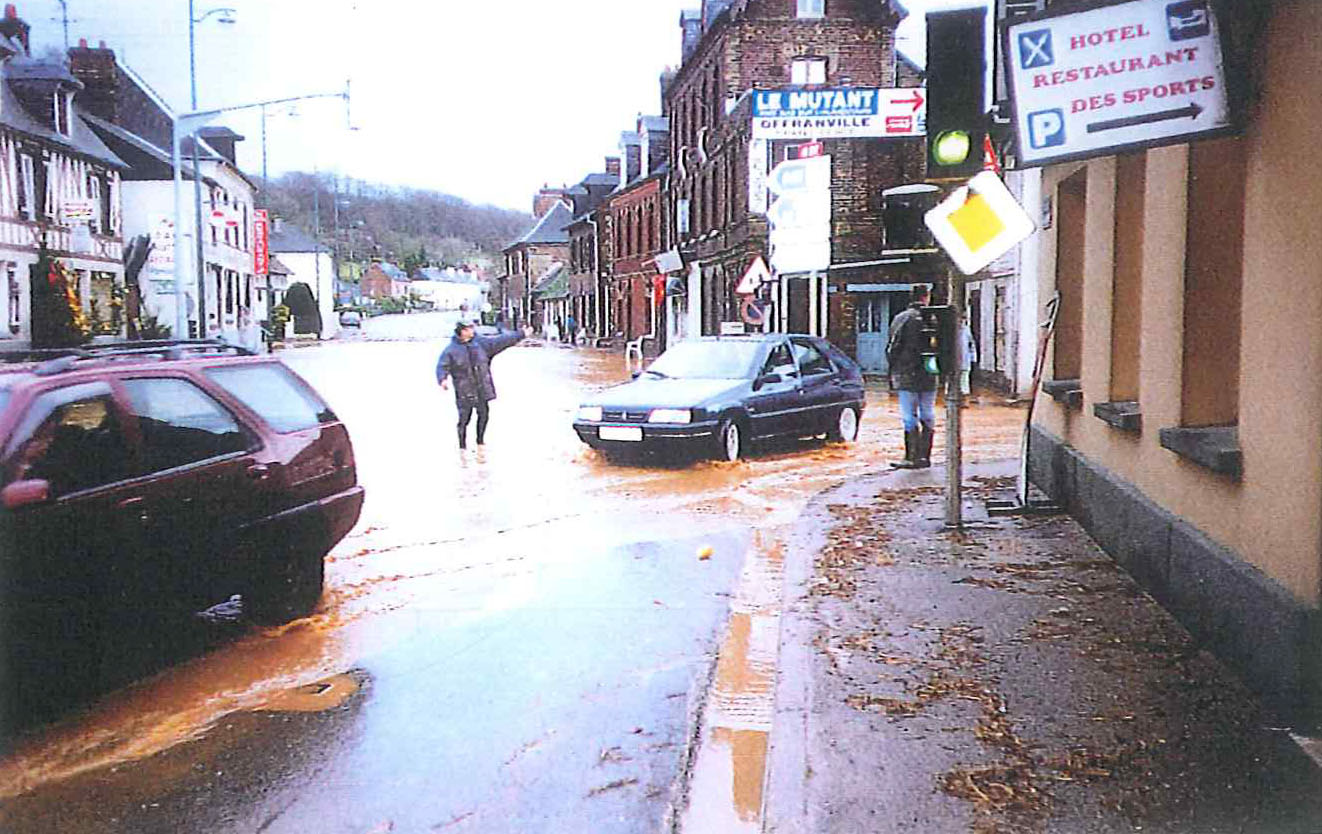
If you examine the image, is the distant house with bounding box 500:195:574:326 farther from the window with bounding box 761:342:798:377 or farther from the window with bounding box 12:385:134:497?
the window with bounding box 12:385:134:497

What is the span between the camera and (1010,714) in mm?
4574

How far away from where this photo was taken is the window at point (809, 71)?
3394 cm

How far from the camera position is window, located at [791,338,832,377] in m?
14.8

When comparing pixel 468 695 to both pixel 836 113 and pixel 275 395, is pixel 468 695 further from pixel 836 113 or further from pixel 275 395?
pixel 836 113

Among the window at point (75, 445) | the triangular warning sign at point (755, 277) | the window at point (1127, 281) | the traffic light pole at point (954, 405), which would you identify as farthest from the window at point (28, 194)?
the window at point (1127, 281)

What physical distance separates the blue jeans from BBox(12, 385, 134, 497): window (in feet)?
27.8

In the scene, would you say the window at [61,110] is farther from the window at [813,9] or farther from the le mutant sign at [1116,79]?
the le mutant sign at [1116,79]

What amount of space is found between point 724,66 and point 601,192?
34190 mm

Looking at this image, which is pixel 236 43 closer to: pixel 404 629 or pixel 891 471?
pixel 404 629

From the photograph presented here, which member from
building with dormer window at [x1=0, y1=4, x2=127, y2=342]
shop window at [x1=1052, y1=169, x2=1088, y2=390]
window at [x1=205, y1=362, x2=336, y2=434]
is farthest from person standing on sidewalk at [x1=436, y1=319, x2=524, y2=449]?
window at [x1=205, y1=362, x2=336, y2=434]

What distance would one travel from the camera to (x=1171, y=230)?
593 cm

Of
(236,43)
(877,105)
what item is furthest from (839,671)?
(877,105)

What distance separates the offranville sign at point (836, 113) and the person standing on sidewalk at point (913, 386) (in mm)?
11697

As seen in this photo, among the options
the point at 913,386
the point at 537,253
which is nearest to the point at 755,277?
the point at 913,386
